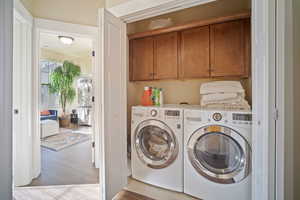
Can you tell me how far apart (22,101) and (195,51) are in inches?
92.8

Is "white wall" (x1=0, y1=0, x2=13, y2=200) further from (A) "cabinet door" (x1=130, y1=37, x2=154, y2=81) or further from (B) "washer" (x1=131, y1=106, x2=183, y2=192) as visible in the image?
(A) "cabinet door" (x1=130, y1=37, x2=154, y2=81)

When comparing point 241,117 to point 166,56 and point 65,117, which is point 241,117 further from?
point 65,117

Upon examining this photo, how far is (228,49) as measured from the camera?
1919 millimetres

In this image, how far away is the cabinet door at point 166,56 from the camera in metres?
2.26

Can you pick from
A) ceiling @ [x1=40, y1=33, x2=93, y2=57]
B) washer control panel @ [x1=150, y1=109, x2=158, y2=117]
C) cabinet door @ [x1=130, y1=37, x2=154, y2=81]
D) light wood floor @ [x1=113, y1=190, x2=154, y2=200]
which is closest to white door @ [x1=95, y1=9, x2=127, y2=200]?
light wood floor @ [x1=113, y1=190, x2=154, y2=200]

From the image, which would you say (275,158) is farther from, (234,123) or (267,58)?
(267,58)

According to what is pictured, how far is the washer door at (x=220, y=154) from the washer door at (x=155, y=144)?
0.79 feet

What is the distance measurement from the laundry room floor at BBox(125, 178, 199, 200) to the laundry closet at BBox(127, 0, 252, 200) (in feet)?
0.19

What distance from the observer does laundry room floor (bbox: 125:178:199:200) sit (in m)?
1.81

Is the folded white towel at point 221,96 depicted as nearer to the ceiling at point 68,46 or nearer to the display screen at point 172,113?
the display screen at point 172,113

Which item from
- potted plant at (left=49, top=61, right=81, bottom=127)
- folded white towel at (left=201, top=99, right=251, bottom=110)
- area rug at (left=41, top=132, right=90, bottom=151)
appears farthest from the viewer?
potted plant at (left=49, top=61, right=81, bottom=127)

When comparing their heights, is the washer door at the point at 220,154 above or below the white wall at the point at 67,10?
below

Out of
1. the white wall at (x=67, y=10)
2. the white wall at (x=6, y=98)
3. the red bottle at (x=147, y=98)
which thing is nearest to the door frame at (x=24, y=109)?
the white wall at (x=67, y=10)

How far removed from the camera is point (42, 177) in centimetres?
221
